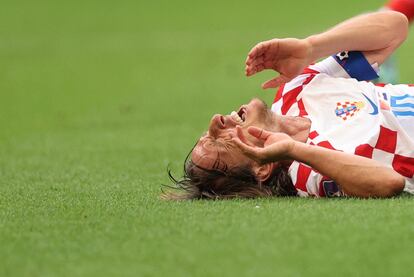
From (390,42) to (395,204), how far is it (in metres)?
1.18

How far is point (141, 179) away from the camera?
579 centimetres

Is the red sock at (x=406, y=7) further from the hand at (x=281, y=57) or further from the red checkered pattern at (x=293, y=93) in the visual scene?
the hand at (x=281, y=57)

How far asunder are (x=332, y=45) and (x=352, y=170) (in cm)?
83

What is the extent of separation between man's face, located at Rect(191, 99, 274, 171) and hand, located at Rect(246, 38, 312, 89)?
0.68 feet

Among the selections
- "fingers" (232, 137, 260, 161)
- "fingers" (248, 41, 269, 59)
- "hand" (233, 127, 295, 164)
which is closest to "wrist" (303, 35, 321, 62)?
"fingers" (248, 41, 269, 59)

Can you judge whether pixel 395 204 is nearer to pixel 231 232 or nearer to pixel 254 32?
pixel 231 232

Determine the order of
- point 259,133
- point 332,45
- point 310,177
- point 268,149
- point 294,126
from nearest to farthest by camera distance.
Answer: point 268,149 < point 259,133 < point 310,177 < point 294,126 < point 332,45

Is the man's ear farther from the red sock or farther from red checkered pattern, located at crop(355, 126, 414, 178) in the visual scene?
the red sock

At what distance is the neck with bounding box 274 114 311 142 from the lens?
4902 millimetres

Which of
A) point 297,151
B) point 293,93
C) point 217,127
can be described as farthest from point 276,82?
point 297,151

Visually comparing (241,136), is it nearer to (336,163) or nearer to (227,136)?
(227,136)

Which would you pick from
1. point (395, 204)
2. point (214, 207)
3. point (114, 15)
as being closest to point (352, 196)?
point (395, 204)

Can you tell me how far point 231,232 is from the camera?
4.00m

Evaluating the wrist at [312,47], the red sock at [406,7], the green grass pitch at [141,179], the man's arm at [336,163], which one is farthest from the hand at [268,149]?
the red sock at [406,7]
